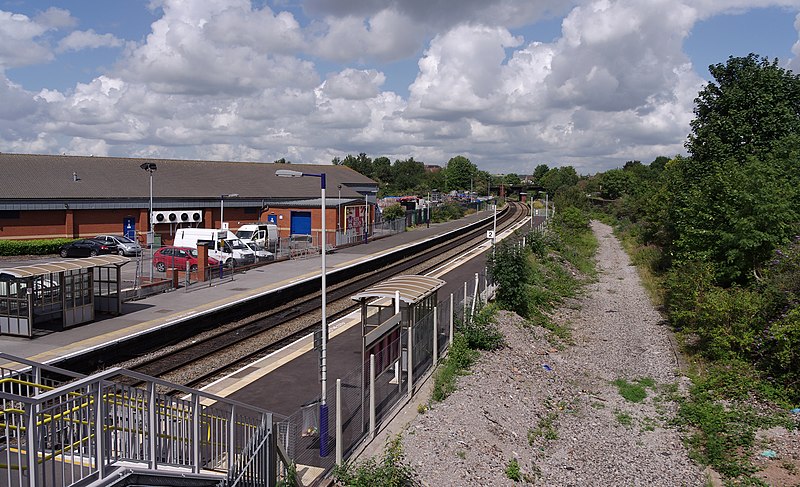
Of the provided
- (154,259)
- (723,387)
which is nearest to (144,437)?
(723,387)

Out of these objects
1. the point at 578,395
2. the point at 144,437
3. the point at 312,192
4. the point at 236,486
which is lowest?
the point at 578,395

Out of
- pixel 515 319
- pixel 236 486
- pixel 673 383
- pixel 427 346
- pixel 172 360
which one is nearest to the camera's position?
pixel 236 486

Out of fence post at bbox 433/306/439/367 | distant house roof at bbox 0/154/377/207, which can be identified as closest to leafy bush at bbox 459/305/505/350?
fence post at bbox 433/306/439/367

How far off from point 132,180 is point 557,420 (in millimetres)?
42492

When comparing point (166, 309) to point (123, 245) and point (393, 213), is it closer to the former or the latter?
point (123, 245)

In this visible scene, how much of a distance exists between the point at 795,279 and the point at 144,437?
768 inches

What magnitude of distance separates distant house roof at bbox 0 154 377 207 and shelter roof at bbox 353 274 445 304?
34188mm

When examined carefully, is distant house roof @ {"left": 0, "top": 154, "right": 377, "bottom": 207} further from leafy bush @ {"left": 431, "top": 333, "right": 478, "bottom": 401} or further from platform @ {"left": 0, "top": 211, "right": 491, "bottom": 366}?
leafy bush @ {"left": 431, "top": 333, "right": 478, "bottom": 401}

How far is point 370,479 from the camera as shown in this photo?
966 cm

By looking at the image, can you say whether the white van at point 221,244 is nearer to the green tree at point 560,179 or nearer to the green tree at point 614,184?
the green tree at point 614,184

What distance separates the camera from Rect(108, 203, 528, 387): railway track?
17344 mm

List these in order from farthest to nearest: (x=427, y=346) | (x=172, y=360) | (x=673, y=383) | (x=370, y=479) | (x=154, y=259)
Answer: (x=154, y=259), (x=673, y=383), (x=172, y=360), (x=427, y=346), (x=370, y=479)

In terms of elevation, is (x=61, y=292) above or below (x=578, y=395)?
above

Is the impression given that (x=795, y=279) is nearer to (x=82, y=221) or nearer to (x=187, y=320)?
(x=187, y=320)
